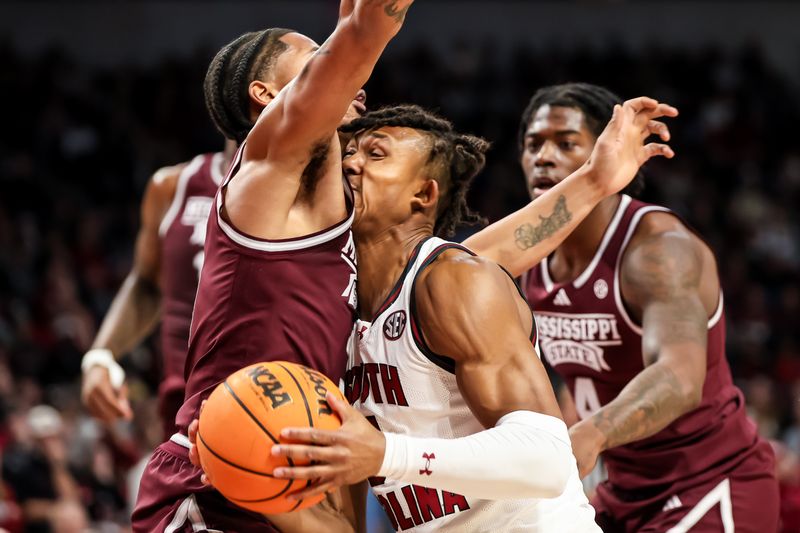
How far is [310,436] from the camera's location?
2623 mm

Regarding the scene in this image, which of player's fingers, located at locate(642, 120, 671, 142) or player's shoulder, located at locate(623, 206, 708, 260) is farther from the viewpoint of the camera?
player's shoulder, located at locate(623, 206, 708, 260)

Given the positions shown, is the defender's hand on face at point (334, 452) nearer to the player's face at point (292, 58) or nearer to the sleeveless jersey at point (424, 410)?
the sleeveless jersey at point (424, 410)

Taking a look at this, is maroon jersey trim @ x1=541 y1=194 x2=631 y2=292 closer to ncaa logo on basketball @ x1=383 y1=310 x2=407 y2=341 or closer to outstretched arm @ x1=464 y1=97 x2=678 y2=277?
outstretched arm @ x1=464 y1=97 x2=678 y2=277

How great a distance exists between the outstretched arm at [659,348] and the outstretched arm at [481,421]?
65cm

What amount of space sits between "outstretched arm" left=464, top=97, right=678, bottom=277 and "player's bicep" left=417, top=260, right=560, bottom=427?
41.4 inches

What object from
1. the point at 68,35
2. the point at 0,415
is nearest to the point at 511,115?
the point at 68,35

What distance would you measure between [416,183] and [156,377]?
7723mm

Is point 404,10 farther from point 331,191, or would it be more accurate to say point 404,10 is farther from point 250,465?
point 250,465

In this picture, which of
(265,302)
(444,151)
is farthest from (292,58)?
(265,302)

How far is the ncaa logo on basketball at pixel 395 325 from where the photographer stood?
10.5 feet

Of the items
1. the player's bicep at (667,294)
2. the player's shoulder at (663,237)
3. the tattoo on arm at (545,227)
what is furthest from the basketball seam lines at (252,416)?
the player's shoulder at (663,237)

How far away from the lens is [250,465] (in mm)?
2650

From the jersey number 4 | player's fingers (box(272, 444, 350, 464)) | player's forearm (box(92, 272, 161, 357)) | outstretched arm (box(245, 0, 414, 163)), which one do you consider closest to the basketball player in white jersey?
player's fingers (box(272, 444, 350, 464))

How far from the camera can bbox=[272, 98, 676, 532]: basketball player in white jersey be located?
9.26ft
